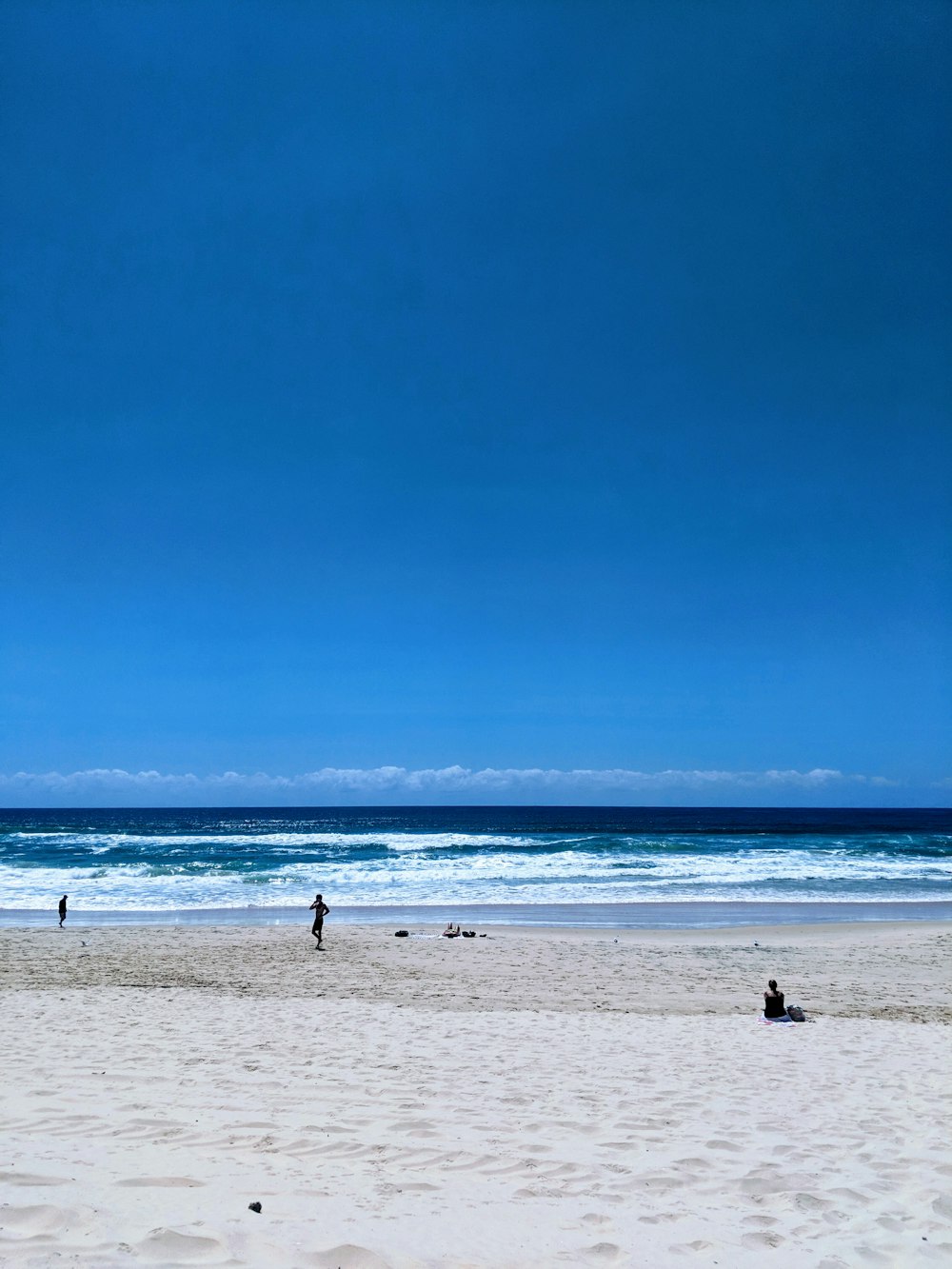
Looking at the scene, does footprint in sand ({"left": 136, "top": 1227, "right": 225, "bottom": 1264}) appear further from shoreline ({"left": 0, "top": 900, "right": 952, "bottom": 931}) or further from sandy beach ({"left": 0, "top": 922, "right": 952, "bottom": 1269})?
shoreline ({"left": 0, "top": 900, "right": 952, "bottom": 931})

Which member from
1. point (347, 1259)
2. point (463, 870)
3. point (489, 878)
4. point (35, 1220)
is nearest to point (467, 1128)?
point (347, 1259)

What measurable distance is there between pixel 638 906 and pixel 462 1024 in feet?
56.8

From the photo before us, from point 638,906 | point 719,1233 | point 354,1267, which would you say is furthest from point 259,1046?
point 638,906

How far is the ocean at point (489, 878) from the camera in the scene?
24.4 m

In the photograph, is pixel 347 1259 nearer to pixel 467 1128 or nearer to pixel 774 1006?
pixel 467 1128

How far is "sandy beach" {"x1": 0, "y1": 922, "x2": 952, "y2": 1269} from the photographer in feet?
13.7

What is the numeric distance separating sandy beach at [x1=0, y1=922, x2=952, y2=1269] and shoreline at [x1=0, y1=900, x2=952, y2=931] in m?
9.55

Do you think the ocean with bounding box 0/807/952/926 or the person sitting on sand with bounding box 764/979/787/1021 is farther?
the ocean with bounding box 0/807/952/926

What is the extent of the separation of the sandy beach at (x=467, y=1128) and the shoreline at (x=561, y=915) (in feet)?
31.3

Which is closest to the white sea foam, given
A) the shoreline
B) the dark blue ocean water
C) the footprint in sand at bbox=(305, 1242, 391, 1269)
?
the dark blue ocean water

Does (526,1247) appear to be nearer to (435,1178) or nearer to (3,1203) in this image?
(435,1178)

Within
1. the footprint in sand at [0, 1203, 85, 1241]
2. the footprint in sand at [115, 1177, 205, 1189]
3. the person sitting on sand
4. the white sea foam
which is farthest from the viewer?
the white sea foam

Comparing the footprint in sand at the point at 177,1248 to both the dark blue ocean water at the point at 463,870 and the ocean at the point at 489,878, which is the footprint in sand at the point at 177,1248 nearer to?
the ocean at the point at 489,878

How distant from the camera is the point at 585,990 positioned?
41.5 feet
